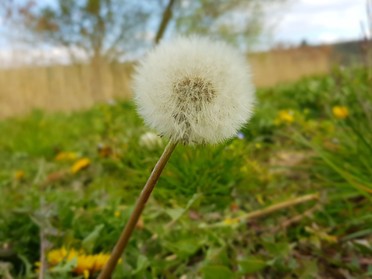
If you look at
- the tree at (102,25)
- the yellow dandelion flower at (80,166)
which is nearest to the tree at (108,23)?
the tree at (102,25)

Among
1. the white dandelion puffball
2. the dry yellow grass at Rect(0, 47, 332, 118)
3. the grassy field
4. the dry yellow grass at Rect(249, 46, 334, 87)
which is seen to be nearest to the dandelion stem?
the white dandelion puffball

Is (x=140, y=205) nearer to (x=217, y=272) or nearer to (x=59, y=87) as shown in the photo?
(x=217, y=272)

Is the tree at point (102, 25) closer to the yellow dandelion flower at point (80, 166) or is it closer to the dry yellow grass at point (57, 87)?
the dry yellow grass at point (57, 87)

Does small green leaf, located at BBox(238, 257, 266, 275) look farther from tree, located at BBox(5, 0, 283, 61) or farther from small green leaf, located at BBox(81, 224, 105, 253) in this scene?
tree, located at BBox(5, 0, 283, 61)

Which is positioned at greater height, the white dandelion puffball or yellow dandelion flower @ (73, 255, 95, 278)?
the white dandelion puffball

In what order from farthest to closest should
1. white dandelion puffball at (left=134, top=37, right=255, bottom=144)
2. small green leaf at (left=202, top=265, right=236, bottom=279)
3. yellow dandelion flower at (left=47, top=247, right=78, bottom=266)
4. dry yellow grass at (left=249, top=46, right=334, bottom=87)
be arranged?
dry yellow grass at (left=249, top=46, right=334, bottom=87) → yellow dandelion flower at (left=47, top=247, right=78, bottom=266) → small green leaf at (left=202, top=265, right=236, bottom=279) → white dandelion puffball at (left=134, top=37, right=255, bottom=144)

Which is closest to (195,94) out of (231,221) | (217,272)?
(217,272)
